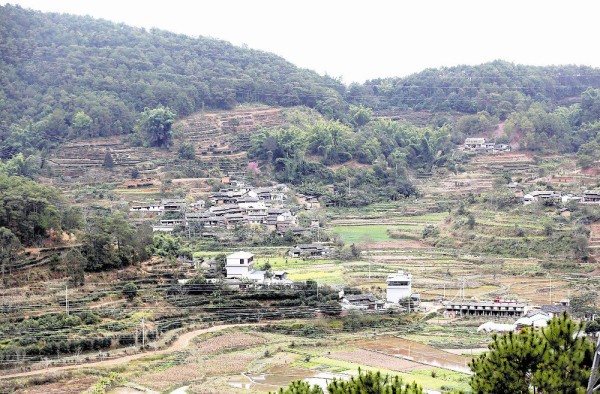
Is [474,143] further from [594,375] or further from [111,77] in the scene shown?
[594,375]

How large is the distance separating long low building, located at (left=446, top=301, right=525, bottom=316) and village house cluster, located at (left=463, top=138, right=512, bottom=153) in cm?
2881

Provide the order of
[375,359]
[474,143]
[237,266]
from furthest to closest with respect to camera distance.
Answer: [474,143] < [237,266] < [375,359]

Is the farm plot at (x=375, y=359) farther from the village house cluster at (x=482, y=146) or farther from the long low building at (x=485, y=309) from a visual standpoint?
the village house cluster at (x=482, y=146)

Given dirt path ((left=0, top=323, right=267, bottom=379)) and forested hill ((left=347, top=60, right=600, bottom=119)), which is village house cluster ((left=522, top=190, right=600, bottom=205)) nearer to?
dirt path ((left=0, top=323, right=267, bottom=379))

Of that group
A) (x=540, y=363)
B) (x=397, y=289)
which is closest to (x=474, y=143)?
(x=397, y=289)

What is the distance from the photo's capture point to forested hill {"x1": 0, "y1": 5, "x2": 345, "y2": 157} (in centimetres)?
5241

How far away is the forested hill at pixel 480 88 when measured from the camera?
66188 millimetres

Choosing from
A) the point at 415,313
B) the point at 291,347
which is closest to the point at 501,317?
the point at 415,313

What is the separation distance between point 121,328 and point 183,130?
30.3 m

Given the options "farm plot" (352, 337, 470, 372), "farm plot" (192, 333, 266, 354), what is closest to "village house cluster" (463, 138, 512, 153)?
"farm plot" (352, 337, 470, 372)

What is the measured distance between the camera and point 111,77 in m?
56.8

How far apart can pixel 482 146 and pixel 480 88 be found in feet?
35.1

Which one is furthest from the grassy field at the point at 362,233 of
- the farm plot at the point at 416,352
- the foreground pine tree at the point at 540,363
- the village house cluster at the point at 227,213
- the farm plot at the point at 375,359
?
the foreground pine tree at the point at 540,363

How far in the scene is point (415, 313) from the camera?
29.3 m
